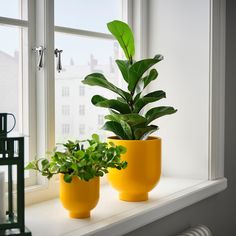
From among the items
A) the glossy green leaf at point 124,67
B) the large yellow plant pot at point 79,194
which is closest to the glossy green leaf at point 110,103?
the glossy green leaf at point 124,67

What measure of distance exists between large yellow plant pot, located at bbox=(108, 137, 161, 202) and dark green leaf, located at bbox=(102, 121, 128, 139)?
0.04 metres

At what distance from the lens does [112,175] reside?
1.64m

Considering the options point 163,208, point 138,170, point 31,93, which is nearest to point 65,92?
point 31,93

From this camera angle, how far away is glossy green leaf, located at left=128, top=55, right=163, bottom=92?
1568 millimetres

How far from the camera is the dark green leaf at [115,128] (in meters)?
1.63

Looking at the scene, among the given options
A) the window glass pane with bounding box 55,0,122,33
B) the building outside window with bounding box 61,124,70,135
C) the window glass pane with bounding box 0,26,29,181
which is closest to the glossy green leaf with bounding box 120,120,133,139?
the building outside window with bounding box 61,124,70,135

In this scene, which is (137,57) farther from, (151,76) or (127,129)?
(127,129)

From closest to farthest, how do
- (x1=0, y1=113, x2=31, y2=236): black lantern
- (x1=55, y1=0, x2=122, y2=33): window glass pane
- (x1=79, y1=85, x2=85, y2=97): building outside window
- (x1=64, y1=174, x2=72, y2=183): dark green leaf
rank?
(x1=0, y1=113, x2=31, y2=236): black lantern
(x1=64, y1=174, x2=72, y2=183): dark green leaf
(x1=55, y1=0, x2=122, y2=33): window glass pane
(x1=79, y1=85, x2=85, y2=97): building outside window

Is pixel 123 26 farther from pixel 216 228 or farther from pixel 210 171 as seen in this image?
pixel 216 228

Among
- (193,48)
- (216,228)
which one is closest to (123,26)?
(193,48)

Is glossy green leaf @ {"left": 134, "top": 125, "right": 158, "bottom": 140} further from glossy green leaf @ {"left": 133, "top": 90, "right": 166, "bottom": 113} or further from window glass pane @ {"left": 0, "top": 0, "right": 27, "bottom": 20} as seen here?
window glass pane @ {"left": 0, "top": 0, "right": 27, "bottom": 20}

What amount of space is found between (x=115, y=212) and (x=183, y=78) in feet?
2.66

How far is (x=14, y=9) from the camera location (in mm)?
1528

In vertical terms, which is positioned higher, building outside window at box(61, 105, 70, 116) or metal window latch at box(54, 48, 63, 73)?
metal window latch at box(54, 48, 63, 73)
